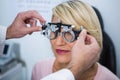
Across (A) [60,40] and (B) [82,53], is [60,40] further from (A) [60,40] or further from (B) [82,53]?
(B) [82,53]

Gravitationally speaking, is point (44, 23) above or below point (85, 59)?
above

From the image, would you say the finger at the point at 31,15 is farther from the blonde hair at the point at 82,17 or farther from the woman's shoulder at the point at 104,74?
the woman's shoulder at the point at 104,74

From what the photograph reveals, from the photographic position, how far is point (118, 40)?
1.06 metres

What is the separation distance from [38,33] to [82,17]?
0.23m

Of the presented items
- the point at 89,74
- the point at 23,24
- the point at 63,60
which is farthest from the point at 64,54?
the point at 23,24

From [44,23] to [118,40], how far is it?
306 millimetres

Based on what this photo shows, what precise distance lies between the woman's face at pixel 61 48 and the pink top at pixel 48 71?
0.08m

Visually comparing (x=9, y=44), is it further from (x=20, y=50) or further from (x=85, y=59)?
(x=85, y=59)

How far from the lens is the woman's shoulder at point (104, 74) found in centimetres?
104

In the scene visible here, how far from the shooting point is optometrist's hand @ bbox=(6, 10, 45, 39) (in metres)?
1.10

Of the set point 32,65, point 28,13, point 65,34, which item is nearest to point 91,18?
point 65,34

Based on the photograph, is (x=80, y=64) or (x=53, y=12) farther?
(x=53, y=12)

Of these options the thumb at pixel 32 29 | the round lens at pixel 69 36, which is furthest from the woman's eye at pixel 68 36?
the thumb at pixel 32 29

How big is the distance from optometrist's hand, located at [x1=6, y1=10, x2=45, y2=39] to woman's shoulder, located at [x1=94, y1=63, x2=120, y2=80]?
0.30 metres
